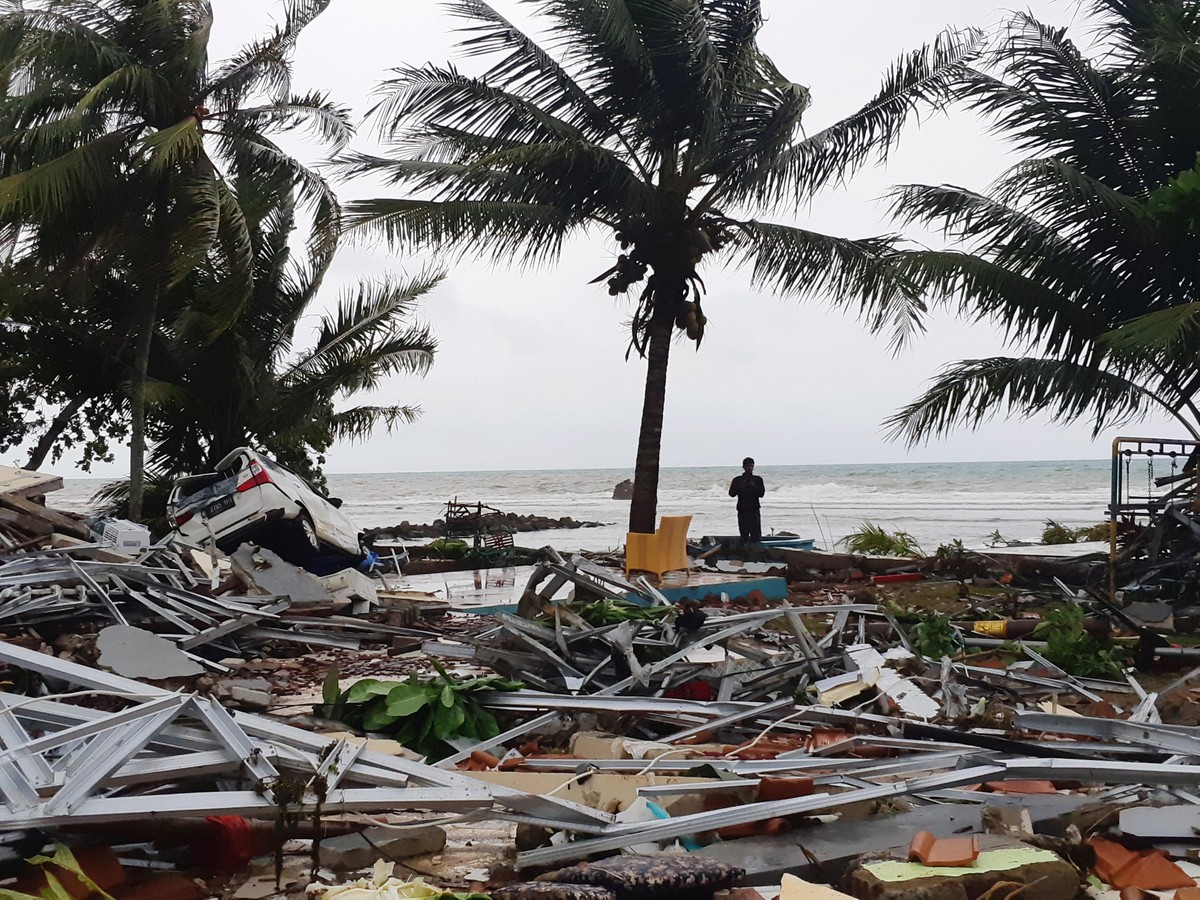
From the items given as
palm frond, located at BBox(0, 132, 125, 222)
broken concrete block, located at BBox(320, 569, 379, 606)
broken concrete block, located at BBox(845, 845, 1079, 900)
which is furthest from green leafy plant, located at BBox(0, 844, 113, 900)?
palm frond, located at BBox(0, 132, 125, 222)

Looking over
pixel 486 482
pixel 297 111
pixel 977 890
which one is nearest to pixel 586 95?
pixel 297 111

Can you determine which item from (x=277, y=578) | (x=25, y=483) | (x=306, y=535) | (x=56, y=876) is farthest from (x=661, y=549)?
(x=56, y=876)

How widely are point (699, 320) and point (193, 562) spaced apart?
718 cm

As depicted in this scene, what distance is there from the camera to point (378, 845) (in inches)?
131

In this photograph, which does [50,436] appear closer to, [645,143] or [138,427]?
[138,427]

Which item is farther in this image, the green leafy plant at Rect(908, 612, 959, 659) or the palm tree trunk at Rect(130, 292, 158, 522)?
the palm tree trunk at Rect(130, 292, 158, 522)

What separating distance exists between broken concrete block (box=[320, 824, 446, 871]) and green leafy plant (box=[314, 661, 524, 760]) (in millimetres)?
1167

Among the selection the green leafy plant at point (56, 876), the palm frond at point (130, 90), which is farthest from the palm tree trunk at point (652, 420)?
the green leafy plant at point (56, 876)

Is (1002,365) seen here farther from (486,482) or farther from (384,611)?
(486,482)

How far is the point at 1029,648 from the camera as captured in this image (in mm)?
7090

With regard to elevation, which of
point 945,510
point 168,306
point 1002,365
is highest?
point 168,306

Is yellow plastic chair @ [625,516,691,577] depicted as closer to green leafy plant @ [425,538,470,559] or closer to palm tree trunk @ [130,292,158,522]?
green leafy plant @ [425,538,470,559]

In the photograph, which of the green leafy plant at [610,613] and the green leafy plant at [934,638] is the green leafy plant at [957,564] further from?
the green leafy plant at [610,613]

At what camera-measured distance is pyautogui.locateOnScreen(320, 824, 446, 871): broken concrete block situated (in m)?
3.26
